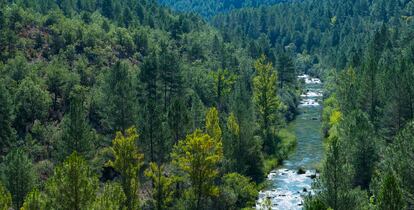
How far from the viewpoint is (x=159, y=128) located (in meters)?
64.9

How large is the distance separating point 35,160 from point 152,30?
8503cm

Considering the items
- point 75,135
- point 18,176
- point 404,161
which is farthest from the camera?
point 75,135

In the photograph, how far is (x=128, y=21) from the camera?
160 meters

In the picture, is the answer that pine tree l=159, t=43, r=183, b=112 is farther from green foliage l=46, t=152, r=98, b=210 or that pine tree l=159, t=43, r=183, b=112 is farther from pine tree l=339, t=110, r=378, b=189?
green foliage l=46, t=152, r=98, b=210

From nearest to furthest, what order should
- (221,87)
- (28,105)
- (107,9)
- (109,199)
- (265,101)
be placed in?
(109,199) → (28,105) → (265,101) → (221,87) → (107,9)

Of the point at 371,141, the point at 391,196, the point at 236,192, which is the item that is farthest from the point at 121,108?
the point at 391,196

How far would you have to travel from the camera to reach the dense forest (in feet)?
161

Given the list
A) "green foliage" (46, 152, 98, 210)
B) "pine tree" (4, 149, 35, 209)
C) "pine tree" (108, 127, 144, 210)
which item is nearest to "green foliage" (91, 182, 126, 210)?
"green foliage" (46, 152, 98, 210)

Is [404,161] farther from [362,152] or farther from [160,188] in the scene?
[160,188]

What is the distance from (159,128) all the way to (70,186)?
2260 centimetres

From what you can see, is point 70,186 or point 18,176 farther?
point 18,176

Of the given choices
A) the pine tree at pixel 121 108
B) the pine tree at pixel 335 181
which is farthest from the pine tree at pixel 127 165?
the pine tree at pixel 335 181

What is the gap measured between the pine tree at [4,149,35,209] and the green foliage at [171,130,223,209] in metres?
16.5

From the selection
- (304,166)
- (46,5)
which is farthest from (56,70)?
(46,5)
